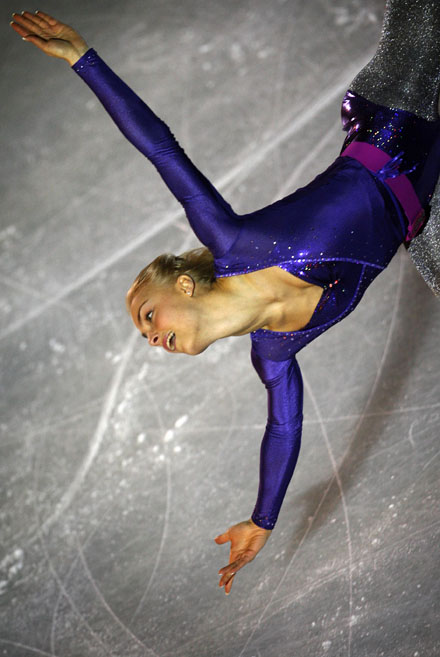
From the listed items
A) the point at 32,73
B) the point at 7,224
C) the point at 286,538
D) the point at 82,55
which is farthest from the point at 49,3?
the point at 286,538

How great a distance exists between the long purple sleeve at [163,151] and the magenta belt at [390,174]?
39 cm

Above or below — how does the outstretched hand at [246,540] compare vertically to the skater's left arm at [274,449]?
below

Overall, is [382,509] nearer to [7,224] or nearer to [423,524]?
[423,524]

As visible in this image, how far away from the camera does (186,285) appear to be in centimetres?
155

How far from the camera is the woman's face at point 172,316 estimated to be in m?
1.54

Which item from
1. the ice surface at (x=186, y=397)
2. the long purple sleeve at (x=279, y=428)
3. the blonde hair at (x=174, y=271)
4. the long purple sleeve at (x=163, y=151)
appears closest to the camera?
the long purple sleeve at (x=163, y=151)

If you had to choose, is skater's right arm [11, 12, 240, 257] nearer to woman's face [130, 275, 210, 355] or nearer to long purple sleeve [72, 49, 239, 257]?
long purple sleeve [72, 49, 239, 257]

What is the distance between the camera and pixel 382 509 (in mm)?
2012

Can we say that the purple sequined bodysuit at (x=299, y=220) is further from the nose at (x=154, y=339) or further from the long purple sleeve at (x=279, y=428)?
the nose at (x=154, y=339)

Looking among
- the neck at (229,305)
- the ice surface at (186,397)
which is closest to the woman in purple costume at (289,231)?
the neck at (229,305)

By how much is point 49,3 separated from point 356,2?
1.66 metres

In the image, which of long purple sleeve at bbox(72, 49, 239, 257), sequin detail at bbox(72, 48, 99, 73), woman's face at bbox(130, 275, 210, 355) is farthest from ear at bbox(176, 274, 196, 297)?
sequin detail at bbox(72, 48, 99, 73)

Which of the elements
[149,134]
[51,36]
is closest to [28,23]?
[51,36]

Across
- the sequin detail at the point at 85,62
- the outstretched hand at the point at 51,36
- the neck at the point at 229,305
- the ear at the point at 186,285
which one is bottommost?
the neck at the point at 229,305
